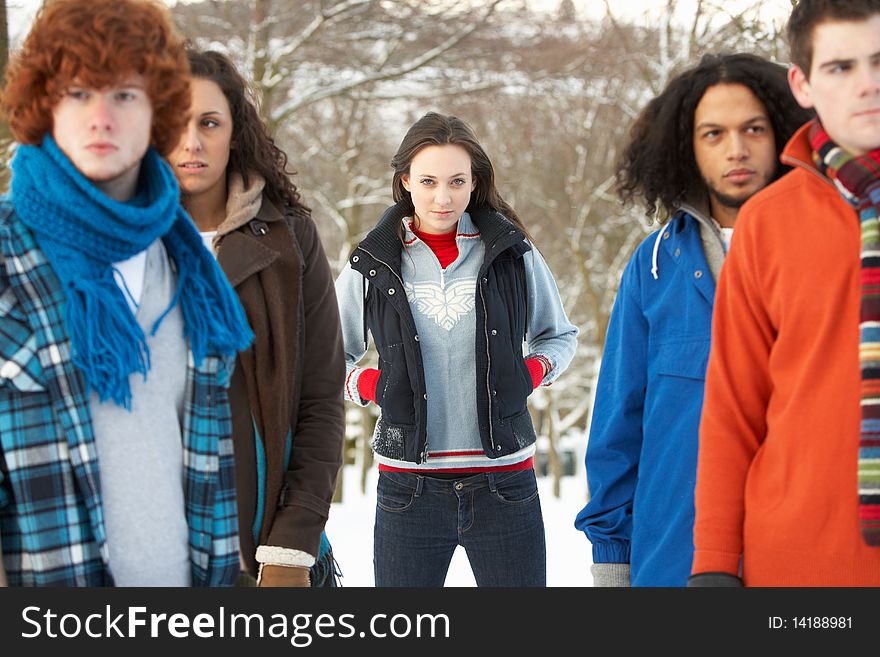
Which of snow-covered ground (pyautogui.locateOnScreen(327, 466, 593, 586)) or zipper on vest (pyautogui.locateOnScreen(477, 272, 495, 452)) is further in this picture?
snow-covered ground (pyautogui.locateOnScreen(327, 466, 593, 586))

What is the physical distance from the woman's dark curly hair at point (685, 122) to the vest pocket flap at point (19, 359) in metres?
1.89

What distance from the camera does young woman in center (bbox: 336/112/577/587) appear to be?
3.66 m

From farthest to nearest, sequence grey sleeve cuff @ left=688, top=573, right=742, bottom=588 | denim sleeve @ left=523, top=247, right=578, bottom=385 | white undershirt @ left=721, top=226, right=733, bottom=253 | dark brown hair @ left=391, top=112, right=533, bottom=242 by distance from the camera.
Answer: denim sleeve @ left=523, top=247, right=578, bottom=385 → dark brown hair @ left=391, top=112, right=533, bottom=242 → white undershirt @ left=721, top=226, right=733, bottom=253 → grey sleeve cuff @ left=688, top=573, right=742, bottom=588

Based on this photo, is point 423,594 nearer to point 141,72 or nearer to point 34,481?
point 34,481

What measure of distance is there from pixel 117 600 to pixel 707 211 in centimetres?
189

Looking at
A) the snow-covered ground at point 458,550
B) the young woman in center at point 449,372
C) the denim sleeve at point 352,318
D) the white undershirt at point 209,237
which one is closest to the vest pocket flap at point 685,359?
the young woman in center at point 449,372

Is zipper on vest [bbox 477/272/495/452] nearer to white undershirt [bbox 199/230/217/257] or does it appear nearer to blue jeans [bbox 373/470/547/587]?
blue jeans [bbox 373/470/547/587]

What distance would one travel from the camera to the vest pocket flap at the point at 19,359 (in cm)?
194

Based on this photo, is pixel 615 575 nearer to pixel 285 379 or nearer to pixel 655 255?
pixel 655 255

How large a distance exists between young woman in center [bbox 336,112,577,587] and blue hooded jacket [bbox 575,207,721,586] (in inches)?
30.0

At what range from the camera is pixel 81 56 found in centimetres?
195

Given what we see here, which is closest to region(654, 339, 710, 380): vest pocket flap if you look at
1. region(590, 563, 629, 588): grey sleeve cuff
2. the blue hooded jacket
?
the blue hooded jacket

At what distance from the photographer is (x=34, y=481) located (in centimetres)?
196

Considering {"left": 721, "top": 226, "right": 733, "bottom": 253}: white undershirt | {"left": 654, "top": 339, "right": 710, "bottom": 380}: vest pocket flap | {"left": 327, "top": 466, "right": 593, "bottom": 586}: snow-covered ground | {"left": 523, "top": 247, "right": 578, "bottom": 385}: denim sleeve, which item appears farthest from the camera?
{"left": 327, "top": 466, "right": 593, "bottom": 586}: snow-covered ground
